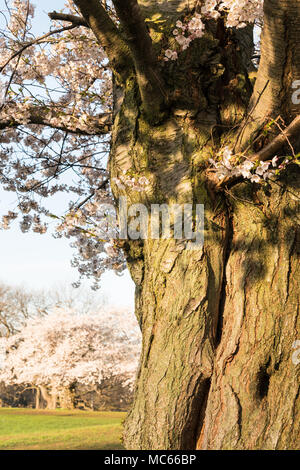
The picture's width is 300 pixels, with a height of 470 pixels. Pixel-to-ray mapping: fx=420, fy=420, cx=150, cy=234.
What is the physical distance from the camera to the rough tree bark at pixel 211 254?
283 cm

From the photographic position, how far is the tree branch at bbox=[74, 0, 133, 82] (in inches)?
127

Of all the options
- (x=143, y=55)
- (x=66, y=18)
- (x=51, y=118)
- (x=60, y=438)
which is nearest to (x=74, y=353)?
(x=60, y=438)

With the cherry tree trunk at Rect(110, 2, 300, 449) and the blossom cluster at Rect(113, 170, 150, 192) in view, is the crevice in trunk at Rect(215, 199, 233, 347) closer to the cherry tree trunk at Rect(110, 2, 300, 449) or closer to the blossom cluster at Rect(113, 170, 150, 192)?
the cherry tree trunk at Rect(110, 2, 300, 449)

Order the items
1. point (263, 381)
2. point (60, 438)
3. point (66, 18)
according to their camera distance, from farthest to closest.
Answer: point (60, 438), point (66, 18), point (263, 381)

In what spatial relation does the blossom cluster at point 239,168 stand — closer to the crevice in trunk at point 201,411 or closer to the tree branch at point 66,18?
the crevice in trunk at point 201,411

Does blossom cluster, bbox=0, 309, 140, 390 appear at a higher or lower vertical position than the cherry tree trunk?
lower

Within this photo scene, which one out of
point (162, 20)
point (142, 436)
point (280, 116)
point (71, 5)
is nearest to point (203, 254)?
point (280, 116)

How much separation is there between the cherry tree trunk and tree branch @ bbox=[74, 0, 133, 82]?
0.20 m

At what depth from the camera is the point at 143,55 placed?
10.3 ft

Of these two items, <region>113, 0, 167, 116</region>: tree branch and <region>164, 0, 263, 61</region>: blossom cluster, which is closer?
<region>113, 0, 167, 116</region>: tree branch

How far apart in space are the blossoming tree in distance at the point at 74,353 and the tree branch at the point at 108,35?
58.7 ft

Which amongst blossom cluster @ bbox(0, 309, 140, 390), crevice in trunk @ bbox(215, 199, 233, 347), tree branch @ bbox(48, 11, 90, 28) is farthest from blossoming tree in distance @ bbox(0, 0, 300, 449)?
blossom cluster @ bbox(0, 309, 140, 390)

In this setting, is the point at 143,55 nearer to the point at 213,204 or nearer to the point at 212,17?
the point at 212,17

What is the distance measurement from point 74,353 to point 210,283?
742 inches
